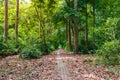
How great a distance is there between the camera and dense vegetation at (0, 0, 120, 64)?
16938 mm

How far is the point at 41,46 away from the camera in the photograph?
2658cm

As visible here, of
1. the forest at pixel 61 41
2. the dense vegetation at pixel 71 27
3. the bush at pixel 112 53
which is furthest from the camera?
the dense vegetation at pixel 71 27

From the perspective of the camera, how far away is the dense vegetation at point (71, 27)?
16938 mm

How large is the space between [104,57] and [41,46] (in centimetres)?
1212

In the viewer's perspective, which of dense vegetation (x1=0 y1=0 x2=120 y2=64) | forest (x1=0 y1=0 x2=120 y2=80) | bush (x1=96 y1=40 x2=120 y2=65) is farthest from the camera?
dense vegetation (x1=0 y1=0 x2=120 y2=64)

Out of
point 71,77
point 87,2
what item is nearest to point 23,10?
point 87,2

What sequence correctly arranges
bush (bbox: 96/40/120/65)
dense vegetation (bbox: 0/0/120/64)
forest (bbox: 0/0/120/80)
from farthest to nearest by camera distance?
1. dense vegetation (bbox: 0/0/120/64)
2. bush (bbox: 96/40/120/65)
3. forest (bbox: 0/0/120/80)

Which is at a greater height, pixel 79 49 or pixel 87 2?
pixel 87 2

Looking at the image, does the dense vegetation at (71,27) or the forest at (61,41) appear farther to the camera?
the dense vegetation at (71,27)

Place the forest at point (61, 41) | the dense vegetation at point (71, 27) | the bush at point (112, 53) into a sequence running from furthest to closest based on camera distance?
the dense vegetation at point (71, 27) → the bush at point (112, 53) → the forest at point (61, 41)

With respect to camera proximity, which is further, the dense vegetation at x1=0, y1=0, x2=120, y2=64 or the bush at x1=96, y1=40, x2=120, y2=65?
the dense vegetation at x1=0, y1=0, x2=120, y2=64

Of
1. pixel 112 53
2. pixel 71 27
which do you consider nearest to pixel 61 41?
pixel 71 27

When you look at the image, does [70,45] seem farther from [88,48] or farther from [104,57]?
[104,57]

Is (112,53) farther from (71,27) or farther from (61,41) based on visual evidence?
(61,41)
